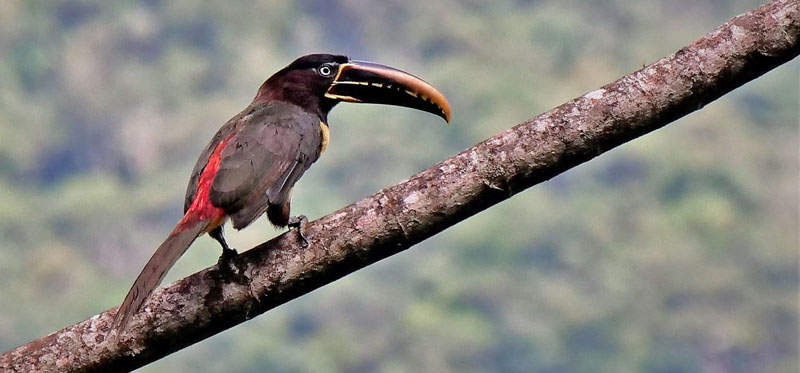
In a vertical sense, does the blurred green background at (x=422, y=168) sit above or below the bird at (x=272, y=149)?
above

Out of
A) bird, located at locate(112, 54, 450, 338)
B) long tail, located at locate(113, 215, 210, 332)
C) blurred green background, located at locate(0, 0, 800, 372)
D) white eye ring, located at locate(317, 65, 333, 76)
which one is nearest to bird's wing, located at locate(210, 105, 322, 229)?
bird, located at locate(112, 54, 450, 338)

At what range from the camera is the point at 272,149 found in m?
3.45

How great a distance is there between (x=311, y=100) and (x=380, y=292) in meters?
15.4

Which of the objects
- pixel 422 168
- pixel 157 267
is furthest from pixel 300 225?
pixel 422 168

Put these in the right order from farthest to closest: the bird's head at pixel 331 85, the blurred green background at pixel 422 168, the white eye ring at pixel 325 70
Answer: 1. the blurred green background at pixel 422 168
2. the white eye ring at pixel 325 70
3. the bird's head at pixel 331 85

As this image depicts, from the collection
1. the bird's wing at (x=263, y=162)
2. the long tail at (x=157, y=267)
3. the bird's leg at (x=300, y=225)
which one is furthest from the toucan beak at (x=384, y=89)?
the long tail at (x=157, y=267)

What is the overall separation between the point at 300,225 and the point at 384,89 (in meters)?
0.94

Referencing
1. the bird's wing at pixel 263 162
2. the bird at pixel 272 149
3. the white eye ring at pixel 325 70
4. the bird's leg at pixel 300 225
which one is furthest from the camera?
the white eye ring at pixel 325 70

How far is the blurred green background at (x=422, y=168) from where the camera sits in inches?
719

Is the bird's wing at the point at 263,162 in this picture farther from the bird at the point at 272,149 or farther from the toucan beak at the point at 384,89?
the toucan beak at the point at 384,89

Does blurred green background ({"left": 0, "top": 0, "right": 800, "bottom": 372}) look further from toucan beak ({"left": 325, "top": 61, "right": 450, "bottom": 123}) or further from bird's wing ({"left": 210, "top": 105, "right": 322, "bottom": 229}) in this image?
bird's wing ({"left": 210, "top": 105, "right": 322, "bottom": 229})

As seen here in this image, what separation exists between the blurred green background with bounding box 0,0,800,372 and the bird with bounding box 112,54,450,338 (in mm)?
11456

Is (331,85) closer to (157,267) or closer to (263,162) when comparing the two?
(263,162)

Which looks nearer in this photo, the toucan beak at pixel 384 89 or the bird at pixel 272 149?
the bird at pixel 272 149
